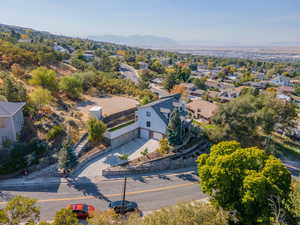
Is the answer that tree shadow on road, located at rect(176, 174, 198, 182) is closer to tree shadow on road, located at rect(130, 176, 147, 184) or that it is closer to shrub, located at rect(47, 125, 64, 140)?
tree shadow on road, located at rect(130, 176, 147, 184)

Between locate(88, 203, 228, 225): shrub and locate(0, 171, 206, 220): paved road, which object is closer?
locate(88, 203, 228, 225): shrub

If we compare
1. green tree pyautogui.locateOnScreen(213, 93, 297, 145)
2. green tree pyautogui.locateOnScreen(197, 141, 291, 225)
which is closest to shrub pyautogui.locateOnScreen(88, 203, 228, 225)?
green tree pyautogui.locateOnScreen(197, 141, 291, 225)

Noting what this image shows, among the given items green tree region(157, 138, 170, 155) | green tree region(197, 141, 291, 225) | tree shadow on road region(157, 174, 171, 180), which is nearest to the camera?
green tree region(197, 141, 291, 225)

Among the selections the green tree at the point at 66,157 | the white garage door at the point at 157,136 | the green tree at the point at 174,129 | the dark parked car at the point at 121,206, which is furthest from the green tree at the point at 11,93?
the green tree at the point at 174,129

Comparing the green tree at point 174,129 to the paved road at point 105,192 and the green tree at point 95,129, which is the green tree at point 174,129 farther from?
the green tree at point 95,129

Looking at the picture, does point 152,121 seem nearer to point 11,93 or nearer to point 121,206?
point 121,206
